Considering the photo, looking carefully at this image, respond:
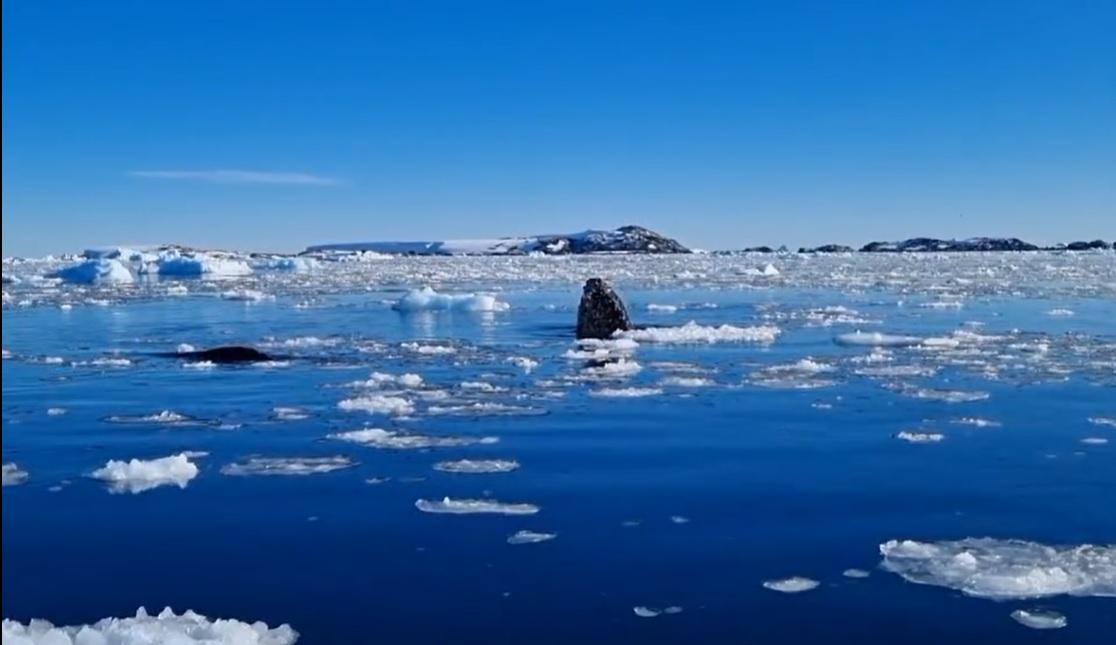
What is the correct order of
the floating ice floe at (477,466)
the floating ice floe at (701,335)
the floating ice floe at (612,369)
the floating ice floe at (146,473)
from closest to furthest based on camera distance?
the floating ice floe at (146,473) < the floating ice floe at (477,466) < the floating ice floe at (612,369) < the floating ice floe at (701,335)

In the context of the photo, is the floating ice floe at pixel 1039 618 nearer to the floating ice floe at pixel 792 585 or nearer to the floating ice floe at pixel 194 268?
the floating ice floe at pixel 792 585

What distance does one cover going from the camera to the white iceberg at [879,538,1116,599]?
5.38 meters

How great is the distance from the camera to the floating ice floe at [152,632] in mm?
4715

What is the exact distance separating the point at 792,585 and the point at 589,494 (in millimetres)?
2137

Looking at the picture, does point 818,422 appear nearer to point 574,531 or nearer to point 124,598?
point 574,531

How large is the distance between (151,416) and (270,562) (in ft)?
17.5

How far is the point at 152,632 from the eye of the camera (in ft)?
15.7

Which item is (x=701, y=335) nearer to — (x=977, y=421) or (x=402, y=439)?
(x=977, y=421)

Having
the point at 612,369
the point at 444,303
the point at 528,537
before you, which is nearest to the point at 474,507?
the point at 528,537

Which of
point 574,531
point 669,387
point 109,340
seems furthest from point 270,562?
point 109,340

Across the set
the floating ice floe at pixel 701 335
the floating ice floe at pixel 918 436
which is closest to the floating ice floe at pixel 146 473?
the floating ice floe at pixel 918 436

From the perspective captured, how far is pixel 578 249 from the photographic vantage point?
167875mm

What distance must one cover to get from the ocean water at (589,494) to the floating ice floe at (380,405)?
64 mm

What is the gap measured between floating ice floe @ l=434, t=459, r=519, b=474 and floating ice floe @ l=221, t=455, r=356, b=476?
0.70 metres
